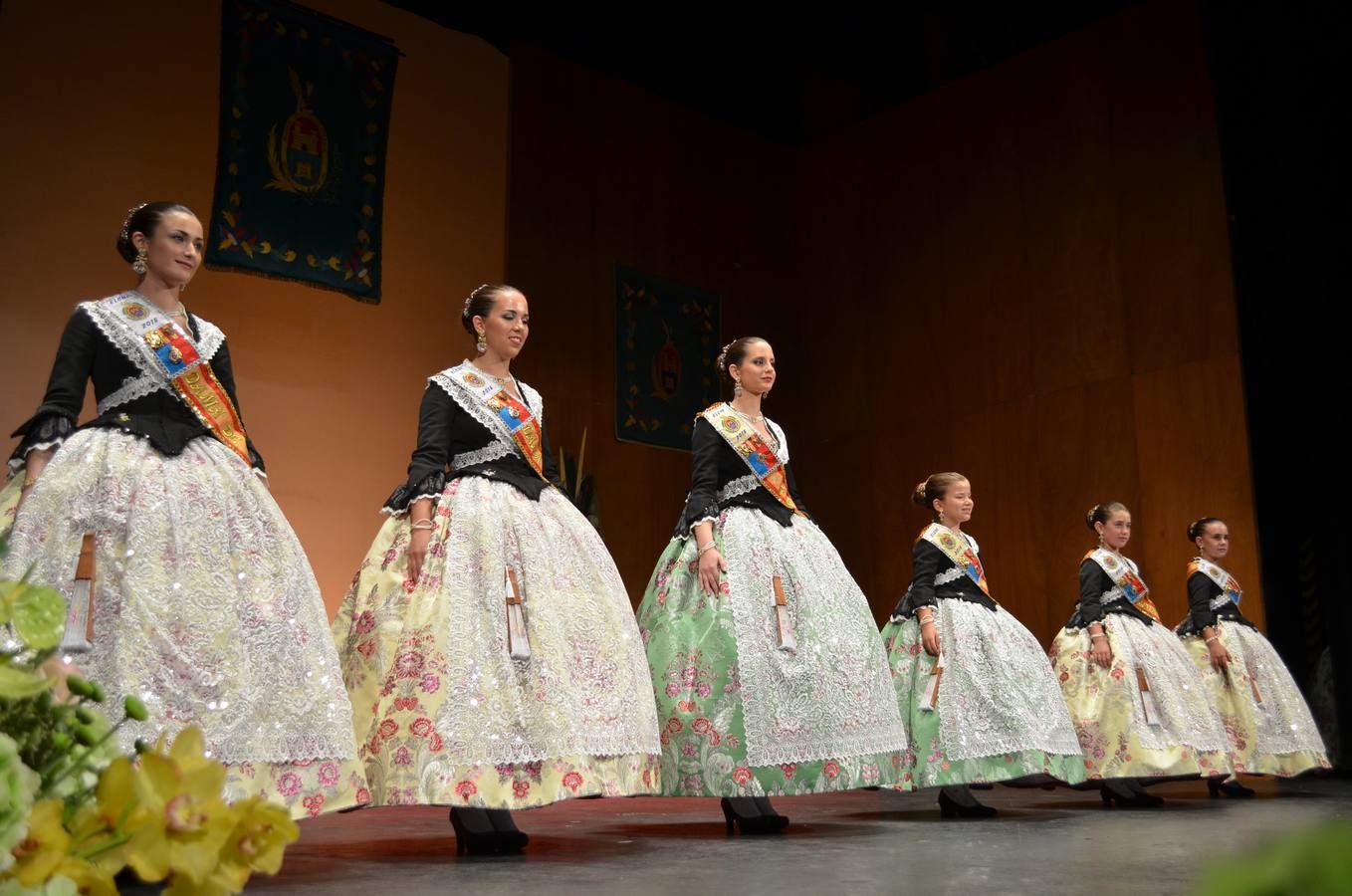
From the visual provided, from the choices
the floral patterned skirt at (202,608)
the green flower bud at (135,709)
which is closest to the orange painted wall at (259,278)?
the floral patterned skirt at (202,608)

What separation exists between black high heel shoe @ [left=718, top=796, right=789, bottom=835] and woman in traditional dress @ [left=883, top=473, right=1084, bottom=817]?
0.88m

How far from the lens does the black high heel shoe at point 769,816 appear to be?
346cm

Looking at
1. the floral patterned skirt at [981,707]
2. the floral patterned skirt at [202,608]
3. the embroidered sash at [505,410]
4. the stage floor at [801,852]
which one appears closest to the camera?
the stage floor at [801,852]

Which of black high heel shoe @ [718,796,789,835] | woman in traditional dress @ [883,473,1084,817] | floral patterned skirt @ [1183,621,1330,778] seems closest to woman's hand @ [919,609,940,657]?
woman in traditional dress @ [883,473,1084,817]

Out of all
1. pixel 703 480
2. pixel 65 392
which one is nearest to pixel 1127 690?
pixel 703 480

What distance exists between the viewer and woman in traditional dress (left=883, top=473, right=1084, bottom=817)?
415 cm

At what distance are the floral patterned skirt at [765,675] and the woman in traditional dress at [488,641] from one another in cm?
34

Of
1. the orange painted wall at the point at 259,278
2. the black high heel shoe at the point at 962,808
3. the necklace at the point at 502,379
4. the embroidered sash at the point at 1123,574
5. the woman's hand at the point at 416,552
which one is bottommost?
the black high heel shoe at the point at 962,808

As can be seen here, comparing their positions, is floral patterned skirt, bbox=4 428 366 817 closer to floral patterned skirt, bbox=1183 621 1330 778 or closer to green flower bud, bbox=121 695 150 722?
green flower bud, bbox=121 695 150 722

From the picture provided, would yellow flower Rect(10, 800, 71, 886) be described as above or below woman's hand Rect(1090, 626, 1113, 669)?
below

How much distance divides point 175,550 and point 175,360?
1.47 feet

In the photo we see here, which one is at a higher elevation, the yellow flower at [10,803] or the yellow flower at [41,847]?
the yellow flower at [10,803]

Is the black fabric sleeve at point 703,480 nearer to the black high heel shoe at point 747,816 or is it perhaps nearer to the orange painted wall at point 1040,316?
the black high heel shoe at point 747,816

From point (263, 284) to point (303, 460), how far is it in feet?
2.74
